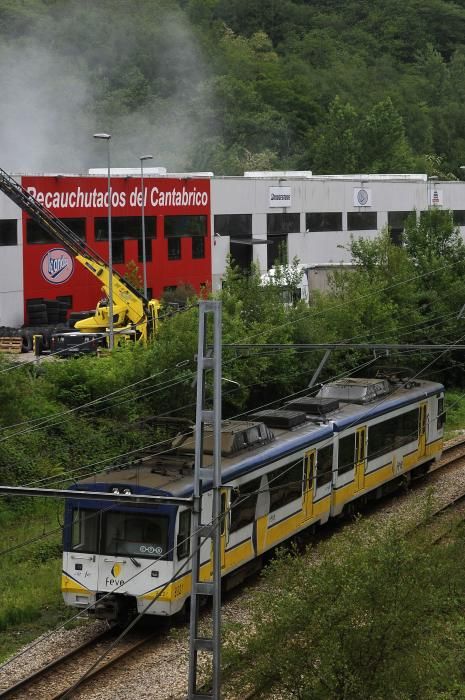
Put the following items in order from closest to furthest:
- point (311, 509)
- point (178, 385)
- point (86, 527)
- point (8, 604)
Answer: point (86, 527), point (8, 604), point (311, 509), point (178, 385)

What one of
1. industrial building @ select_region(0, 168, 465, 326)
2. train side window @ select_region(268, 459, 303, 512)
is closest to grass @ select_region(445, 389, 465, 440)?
industrial building @ select_region(0, 168, 465, 326)

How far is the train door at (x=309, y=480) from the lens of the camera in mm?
21875

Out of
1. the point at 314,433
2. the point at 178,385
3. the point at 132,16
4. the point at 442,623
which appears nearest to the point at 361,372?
the point at 178,385

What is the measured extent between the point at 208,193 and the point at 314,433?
111ft

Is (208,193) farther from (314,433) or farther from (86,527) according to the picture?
(86,527)

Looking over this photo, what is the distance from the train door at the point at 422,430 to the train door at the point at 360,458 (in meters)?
3.46

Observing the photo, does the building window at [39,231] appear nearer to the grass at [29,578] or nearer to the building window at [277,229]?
the building window at [277,229]

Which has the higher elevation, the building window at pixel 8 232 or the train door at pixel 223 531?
the building window at pixel 8 232

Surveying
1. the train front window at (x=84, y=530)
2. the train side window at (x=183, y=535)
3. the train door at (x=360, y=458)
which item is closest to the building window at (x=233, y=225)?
the train door at (x=360, y=458)

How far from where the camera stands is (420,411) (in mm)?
27547

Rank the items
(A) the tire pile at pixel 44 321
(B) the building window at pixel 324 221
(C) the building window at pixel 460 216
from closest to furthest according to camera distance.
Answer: (A) the tire pile at pixel 44 321, (B) the building window at pixel 324 221, (C) the building window at pixel 460 216

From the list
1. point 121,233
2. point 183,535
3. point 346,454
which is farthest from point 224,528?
point 121,233

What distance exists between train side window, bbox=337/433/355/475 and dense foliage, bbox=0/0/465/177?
208ft

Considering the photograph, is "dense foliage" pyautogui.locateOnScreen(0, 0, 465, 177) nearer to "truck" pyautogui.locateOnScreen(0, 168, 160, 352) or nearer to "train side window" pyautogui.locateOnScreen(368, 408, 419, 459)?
"truck" pyautogui.locateOnScreen(0, 168, 160, 352)
